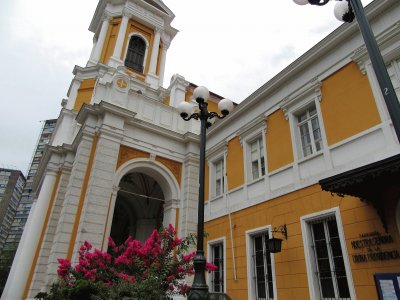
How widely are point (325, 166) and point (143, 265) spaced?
520cm

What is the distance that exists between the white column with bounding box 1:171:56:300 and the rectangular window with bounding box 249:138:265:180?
9.43 metres

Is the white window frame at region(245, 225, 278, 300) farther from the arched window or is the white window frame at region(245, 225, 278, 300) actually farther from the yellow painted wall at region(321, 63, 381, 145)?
the arched window

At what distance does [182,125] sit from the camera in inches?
555

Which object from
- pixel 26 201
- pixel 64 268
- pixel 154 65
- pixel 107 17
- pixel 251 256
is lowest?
pixel 64 268

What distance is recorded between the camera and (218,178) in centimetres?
1253

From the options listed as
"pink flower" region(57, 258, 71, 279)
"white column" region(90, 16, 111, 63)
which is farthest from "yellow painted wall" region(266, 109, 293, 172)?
"white column" region(90, 16, 111, 63)

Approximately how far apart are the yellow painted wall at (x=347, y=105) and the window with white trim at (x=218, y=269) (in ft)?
18.8

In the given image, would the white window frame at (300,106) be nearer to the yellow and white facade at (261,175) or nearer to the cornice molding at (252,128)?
the yellow and white facade at (261,175)

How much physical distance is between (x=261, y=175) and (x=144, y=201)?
8.78m

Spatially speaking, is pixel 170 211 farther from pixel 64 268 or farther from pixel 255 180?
pixel 64 268

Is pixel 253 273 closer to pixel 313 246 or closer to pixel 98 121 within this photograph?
pixel 313 246

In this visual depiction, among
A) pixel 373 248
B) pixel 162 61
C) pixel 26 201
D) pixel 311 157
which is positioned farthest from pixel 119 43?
pixel 26 201

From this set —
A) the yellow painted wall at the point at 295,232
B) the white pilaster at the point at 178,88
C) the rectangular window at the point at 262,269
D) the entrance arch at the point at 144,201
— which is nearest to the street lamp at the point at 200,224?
the yellow painted wall at the point at 295,232

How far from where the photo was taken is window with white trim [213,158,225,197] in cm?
1221
